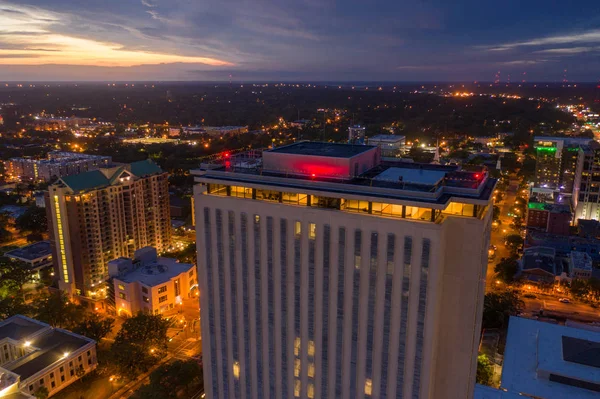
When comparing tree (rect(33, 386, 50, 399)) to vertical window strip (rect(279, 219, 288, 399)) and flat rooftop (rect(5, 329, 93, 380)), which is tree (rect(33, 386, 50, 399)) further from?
vertical window strip (rect(279, 219, 288, 399))

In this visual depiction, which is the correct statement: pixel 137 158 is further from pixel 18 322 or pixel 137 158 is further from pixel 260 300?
pixel 260 300

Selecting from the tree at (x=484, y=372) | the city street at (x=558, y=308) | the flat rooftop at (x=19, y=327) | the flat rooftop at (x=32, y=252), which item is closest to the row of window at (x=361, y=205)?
the tree at (x=484, y=372)

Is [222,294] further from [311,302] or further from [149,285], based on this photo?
[149,285]

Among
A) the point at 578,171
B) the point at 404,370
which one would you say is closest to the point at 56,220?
the point at 404,370

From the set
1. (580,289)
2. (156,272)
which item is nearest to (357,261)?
(156,272)

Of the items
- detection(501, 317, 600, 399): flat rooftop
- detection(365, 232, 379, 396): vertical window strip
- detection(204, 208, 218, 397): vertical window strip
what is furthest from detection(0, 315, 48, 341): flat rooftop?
detection(501, 317, 600, 399): flat rooftop

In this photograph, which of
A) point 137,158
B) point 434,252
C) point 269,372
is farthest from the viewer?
point 137,158

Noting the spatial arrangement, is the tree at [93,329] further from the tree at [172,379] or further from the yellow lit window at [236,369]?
the yellow lit window at [236,369]
